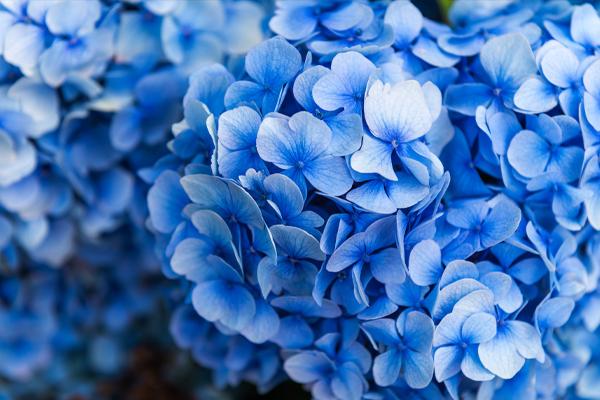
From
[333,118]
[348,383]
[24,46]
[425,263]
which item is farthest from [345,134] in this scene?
[24,46]

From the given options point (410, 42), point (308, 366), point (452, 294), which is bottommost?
point (308, 366)

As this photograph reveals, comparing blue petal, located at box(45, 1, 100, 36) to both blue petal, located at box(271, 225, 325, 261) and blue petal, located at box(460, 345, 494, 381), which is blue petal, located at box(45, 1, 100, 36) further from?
blue petal, located at box(460, 345, 494, 381)

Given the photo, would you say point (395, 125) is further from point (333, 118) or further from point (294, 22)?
point (294, 22)

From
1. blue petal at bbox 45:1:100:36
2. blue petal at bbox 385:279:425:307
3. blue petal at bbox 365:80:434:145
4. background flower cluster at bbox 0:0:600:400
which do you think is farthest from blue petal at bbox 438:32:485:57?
blue petal at bbox 45:1:100:36

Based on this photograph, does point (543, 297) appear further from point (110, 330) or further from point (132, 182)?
point (110, 330)

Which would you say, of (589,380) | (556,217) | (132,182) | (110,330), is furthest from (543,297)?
(110,330)

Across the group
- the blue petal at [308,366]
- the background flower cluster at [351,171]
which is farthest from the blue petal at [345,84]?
the blue petal at [308,366]

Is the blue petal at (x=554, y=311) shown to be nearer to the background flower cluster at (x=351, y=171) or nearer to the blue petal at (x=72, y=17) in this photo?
the background flower cluster at (x=351, y=171)
